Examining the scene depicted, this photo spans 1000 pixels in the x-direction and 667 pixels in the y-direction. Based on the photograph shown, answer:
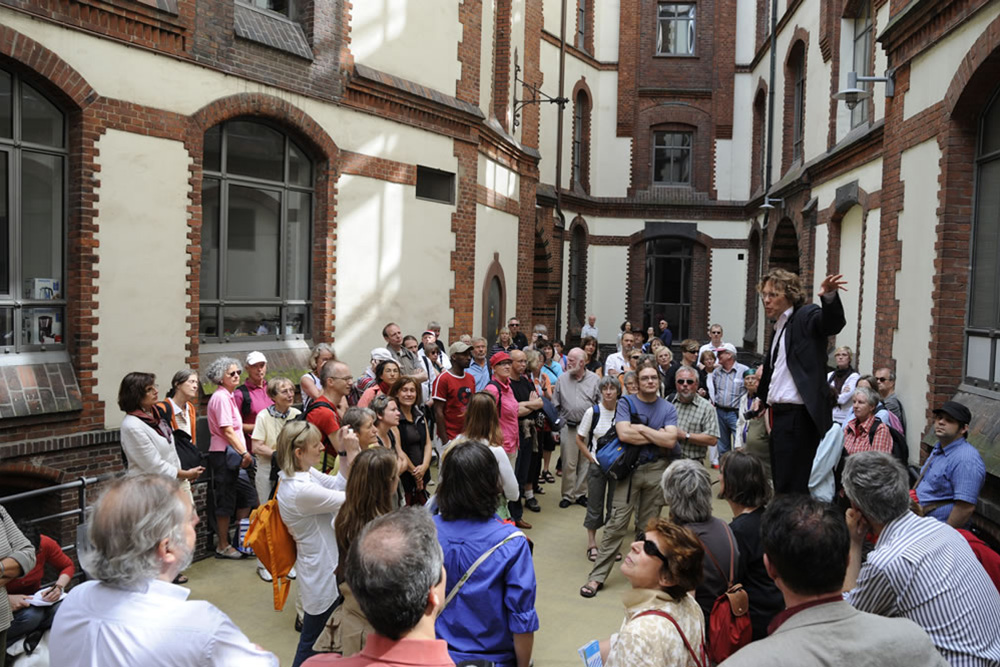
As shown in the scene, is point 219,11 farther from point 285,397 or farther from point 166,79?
point 285,397

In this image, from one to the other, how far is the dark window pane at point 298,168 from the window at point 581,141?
1519cm

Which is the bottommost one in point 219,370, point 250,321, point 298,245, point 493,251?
point 219,370

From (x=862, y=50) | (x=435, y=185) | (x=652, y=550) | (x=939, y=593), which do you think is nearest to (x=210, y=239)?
(x=435, y=185)

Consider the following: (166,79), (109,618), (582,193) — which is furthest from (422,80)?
(582,193)

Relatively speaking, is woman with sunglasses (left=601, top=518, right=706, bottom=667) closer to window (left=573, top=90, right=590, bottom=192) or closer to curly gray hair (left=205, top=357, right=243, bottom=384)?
curly gray hair (left=205, top=357, right=243, bottom=384)

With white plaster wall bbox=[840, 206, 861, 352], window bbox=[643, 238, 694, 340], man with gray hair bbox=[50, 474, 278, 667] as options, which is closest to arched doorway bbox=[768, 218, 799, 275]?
white plaster wall bbox=[840, 206, 861, 352]

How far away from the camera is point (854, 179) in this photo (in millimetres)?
13695

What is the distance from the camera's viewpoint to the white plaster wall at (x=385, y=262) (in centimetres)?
1065

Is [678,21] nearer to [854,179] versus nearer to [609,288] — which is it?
[609,288]

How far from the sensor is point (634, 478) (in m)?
7.30

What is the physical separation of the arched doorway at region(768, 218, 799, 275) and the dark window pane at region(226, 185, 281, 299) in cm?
1378

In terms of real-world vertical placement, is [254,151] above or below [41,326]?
above

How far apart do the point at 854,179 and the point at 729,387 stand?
501 cm

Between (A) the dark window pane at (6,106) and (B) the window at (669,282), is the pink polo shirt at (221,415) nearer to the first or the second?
(A) the dark window pane at (6,106)
